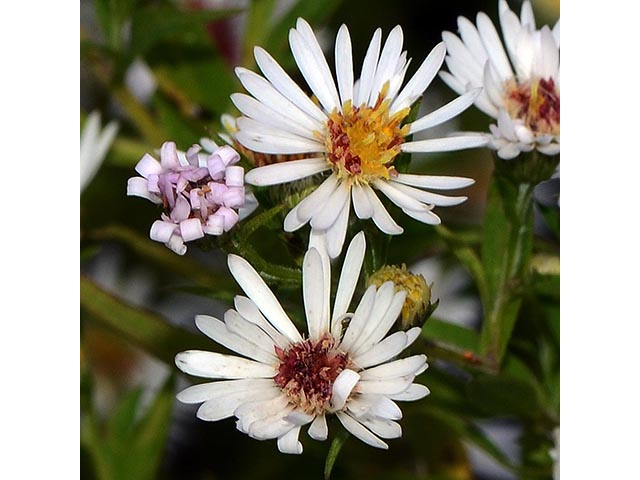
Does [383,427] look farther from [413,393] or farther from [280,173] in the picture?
[280,173]

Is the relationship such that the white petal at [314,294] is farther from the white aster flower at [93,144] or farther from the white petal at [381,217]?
the white aster flower at [93,144]

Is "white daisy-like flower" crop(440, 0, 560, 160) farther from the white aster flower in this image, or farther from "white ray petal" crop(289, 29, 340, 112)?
the white aster flower

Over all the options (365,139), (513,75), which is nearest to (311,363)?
(365,139)

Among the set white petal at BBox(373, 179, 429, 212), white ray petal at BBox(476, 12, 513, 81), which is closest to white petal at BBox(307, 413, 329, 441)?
white petal at BBox(373, 179, 429, 212)

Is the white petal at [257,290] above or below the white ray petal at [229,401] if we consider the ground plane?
above

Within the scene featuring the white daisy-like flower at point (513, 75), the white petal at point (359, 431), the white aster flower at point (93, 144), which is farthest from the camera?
the white aster flower at point (93, 144)

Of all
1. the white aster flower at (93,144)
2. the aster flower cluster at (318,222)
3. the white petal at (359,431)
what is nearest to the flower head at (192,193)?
the aster flower cluster at (318,222)
